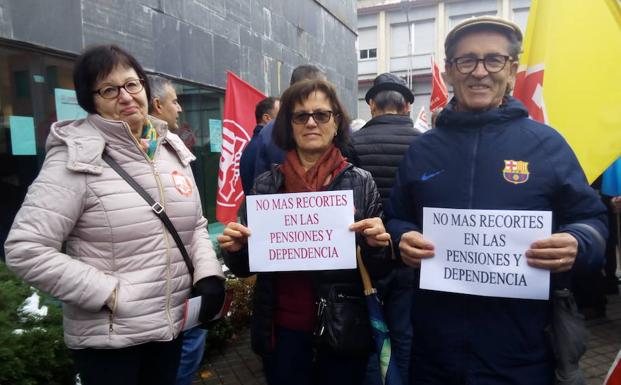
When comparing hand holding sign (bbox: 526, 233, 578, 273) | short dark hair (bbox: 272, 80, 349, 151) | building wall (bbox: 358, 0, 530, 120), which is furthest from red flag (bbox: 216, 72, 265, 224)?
building wall (bbox: 358, 0, 530, 120)

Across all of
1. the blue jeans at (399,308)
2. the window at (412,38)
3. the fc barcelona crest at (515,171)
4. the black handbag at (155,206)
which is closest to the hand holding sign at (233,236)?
the black handbag at (155,206)

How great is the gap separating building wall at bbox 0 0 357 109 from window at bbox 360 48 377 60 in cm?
2188

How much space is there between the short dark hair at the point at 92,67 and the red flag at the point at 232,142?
238cm

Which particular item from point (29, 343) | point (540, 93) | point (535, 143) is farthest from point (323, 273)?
point (29, 343)

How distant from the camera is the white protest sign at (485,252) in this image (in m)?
1.57

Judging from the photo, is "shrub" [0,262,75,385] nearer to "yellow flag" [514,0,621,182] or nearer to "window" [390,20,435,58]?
"yellow flag" [514,0,621,182]

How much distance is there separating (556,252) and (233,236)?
47.1 inches

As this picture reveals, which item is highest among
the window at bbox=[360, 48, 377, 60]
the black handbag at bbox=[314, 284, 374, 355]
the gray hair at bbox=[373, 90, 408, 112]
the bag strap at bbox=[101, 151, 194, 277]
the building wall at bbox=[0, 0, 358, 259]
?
the window at bbox=[360, 48, 377, 60]

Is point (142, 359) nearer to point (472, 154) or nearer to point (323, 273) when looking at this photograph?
point (323, 273)

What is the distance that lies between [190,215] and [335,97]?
31.8 inches

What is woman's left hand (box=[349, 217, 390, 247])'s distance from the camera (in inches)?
73.4

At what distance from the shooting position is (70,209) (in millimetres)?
1724

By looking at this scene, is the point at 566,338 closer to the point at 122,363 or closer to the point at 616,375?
the point at 616,375

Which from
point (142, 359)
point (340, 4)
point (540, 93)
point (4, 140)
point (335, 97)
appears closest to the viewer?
point (142, 359)
